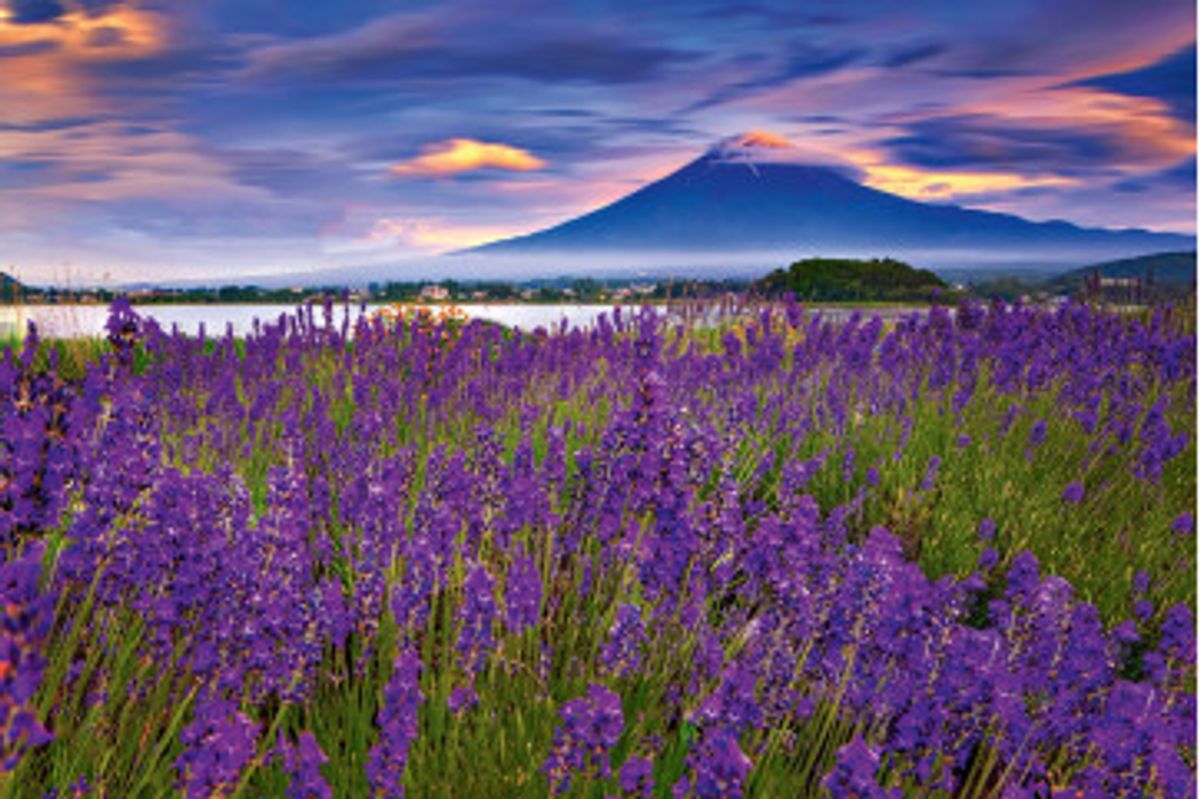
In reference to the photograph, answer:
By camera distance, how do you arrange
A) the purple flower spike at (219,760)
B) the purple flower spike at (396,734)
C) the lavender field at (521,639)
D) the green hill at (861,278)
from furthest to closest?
the green hill at (861,278) < the lavender field at (521,639) < the purple flower spike at (396,734) < the purple flower spike at (219,760)

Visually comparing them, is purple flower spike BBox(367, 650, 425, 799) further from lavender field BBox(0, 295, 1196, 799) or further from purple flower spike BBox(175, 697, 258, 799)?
purple flower spike BBox(175, 697, 258, 799)

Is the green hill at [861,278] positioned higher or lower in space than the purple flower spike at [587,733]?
higher

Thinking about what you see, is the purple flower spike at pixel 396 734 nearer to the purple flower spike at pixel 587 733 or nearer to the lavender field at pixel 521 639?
the lavender field at pixel 521 639

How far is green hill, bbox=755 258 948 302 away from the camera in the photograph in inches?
1204

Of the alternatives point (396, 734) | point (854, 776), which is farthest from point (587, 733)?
point (854, 776)

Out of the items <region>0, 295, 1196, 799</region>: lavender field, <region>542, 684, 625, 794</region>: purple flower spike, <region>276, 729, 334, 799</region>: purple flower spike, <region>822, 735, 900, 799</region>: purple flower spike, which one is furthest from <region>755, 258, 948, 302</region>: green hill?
<region>276, 729, 334, 799</region>: purple flower spike

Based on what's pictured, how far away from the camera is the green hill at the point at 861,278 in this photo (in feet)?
100

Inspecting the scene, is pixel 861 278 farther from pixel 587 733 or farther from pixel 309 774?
pixel 309 774

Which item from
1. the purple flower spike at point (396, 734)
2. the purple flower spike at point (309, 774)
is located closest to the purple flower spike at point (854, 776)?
the purple flower spike at point (396, 734)

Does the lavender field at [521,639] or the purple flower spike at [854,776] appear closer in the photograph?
the purple flower spike at [854,776]

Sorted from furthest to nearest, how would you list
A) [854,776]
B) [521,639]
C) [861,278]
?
[861,278] < [521,639] < [854,776]

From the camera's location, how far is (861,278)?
37.4 metres

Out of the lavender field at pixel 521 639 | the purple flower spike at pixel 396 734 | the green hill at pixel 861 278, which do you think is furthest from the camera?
the green hill at pixel 861 278

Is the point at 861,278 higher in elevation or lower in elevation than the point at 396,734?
higher
